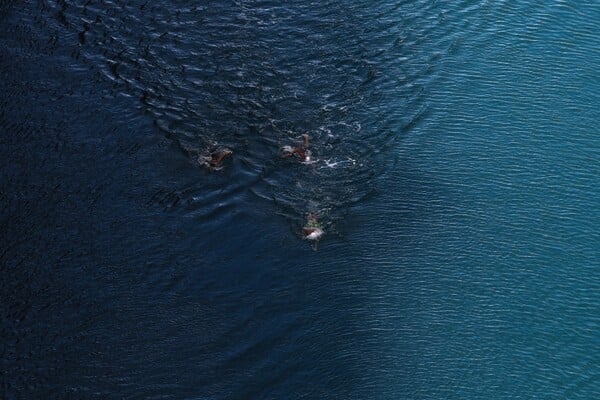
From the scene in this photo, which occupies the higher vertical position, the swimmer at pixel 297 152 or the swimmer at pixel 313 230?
the swimmer at pixel 297 152

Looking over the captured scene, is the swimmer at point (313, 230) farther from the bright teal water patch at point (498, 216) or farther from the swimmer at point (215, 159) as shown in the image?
the swimmer at point (215, 159)

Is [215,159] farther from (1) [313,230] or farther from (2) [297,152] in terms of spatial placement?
(1) [313,230]

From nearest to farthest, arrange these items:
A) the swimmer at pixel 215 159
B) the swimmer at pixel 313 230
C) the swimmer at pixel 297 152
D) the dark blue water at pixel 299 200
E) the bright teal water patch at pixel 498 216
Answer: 1. the dark blue water at pixel 299 200
2. the bright teal water patch at pixel 498 216
3. the swimmer at pixel 313 230
4. the swimmer at pixel 215 159
5. the swimmer at pixel 297 152

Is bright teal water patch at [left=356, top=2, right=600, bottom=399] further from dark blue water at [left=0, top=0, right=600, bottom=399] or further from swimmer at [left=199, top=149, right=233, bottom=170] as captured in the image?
swimmer at [left=199, top=149, right=233, bottom=170]

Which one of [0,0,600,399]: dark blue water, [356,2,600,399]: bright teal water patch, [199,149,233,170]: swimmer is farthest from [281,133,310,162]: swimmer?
[356,2,600,399]: bright teal water patch

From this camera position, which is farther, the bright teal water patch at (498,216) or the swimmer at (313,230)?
the swimmer at (313,230)

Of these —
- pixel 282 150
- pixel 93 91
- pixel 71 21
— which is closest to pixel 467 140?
pixel 282 150

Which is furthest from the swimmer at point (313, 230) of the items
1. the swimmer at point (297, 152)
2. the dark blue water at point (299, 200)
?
the swimmer at point (297, 152)
